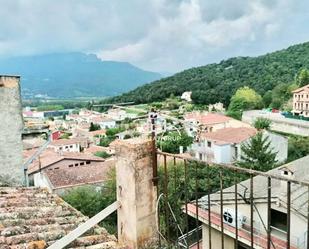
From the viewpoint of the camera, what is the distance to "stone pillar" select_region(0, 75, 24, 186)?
6.53m

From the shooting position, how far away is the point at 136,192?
288cm

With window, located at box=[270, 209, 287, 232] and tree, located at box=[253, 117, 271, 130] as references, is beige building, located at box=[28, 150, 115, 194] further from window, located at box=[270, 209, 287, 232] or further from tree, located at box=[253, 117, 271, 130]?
tree, located at box=[253, 117, 271, 130]

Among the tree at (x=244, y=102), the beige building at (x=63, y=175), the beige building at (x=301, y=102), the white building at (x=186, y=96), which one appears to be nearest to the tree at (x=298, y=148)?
the beige building at (x=301, y=102)

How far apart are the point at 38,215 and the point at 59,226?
0.47 meters

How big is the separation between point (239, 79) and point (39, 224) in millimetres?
73421

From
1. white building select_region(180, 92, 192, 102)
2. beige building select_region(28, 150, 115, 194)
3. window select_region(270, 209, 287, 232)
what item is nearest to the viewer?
window select_region(270, 209, 287, 232)

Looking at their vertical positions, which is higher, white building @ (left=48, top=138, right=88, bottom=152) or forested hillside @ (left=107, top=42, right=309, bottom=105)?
forested hillside @ (left=107, top=42, right=309, bottom=105)

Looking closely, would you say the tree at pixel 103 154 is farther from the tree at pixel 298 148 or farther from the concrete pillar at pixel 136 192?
the concrete pillar at pixel 136 192

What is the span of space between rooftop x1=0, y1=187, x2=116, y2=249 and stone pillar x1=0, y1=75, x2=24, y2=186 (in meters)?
2.18

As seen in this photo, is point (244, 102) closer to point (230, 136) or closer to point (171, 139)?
point (230, 136)

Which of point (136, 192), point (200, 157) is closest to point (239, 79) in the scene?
point (200, 157)

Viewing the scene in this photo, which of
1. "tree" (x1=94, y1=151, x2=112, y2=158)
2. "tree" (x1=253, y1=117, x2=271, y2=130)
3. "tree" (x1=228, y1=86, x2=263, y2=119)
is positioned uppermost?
"tree" (x1=228, y1=86, x2=263, y2=119)

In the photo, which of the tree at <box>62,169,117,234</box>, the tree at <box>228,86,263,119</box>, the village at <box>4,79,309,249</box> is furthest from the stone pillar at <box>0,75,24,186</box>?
the tree at <box>228,86,263,119</box>

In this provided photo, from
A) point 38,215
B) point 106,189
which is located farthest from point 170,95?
point 38,215
